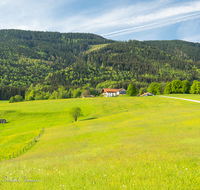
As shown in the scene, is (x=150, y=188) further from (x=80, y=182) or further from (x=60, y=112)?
(x=60, y=112)

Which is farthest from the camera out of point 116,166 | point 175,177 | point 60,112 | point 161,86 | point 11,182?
point 161,86

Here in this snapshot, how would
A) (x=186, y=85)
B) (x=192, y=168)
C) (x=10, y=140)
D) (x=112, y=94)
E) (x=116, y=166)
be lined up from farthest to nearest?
(x=112, y=94)
(x=186, y=85)
(x=10, y=140)
(x=116, y=166)
(x=192, y=168)

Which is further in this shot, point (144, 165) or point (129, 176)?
point (144, 165)

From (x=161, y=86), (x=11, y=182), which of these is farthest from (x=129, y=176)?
(x=161, y=86)

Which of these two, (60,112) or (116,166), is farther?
(60,112)

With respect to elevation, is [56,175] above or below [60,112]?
above

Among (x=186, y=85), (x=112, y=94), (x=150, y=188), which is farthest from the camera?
(x=112, y=94)

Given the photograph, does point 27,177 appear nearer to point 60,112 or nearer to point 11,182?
point 11,182

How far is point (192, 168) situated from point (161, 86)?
172 metres

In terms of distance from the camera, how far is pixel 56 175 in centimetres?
966

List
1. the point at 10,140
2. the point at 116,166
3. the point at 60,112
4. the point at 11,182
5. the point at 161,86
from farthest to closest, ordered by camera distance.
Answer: the point at 161,86, the point at 60,112, the point at 10,140, the point at 116,166, the point at 11,182

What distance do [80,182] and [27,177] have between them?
379 centimetres

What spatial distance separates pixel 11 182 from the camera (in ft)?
29.7

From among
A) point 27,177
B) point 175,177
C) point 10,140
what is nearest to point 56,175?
point 27,177
